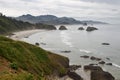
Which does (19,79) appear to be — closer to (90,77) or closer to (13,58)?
(13,58)

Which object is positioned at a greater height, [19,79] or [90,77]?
[19,79]

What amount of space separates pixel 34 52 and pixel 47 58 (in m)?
2.53

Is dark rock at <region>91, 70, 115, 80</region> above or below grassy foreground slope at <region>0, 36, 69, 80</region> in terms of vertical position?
below

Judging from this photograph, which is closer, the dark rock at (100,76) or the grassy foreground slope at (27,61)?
the grassy foreground slope at (27,61)

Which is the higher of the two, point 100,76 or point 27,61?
point 27,61

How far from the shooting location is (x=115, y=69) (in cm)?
6253

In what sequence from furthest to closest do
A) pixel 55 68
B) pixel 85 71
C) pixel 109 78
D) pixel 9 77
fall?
pixel 85 71 → pixel 109 78 → pixel 55 68 → pixel 9 77

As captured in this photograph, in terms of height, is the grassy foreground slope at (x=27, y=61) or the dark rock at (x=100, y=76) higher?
the grassy foreground slope at (x=27, y=61)

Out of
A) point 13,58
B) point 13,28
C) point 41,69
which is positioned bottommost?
point 13,28

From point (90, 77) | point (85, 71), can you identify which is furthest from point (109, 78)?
point (85, 71)

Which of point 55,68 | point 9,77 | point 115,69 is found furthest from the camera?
point 115,69

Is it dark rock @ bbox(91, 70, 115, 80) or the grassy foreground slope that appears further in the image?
dark rock @ bbox(91, 70, 115, 80)

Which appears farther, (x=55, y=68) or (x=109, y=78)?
(x=109, y=78)

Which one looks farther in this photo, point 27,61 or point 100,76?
point 100,76
